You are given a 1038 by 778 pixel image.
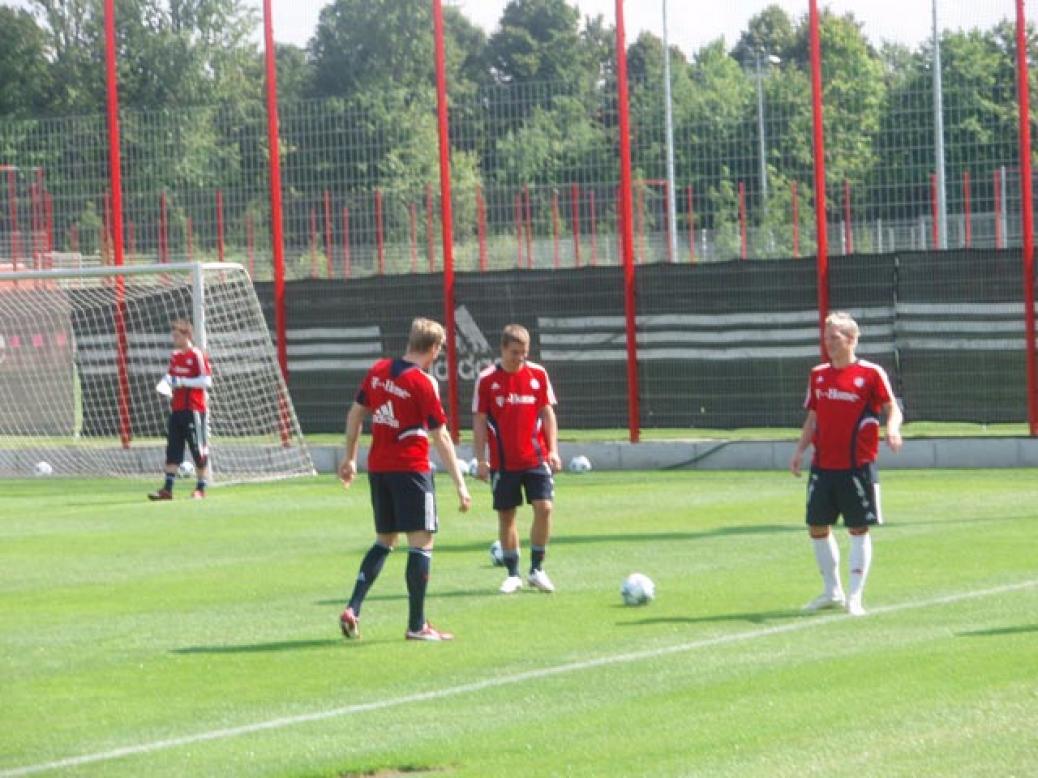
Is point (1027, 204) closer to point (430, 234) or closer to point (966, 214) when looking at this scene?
point (966, 214)

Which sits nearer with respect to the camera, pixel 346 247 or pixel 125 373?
pixel 346 247

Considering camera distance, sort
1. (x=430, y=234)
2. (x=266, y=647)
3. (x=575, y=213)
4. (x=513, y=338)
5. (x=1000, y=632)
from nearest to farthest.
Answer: (x=1000, y=632)
(x=266, y=647)
(x=513, y=338)
(x=575, y=213)
(x=430, y=234)

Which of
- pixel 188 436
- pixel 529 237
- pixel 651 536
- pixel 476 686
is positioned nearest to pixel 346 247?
pixel 529 237

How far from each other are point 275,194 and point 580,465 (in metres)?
6.18

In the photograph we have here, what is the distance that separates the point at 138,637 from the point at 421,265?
1631cm

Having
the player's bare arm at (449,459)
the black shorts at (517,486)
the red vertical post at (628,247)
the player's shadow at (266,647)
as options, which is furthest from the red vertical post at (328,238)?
the player's shadow at (266,647)

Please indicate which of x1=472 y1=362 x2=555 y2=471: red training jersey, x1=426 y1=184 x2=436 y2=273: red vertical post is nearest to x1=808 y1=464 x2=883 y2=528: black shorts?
x1=472 y1=362 x2=555 y2=471: red training jersey

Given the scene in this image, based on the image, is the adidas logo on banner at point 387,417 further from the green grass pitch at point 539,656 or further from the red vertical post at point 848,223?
the red vertical post at point 848,223

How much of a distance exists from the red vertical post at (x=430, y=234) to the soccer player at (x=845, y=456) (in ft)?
51.1

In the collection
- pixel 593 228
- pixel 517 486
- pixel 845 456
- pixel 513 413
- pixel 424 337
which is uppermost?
pixel 593 228

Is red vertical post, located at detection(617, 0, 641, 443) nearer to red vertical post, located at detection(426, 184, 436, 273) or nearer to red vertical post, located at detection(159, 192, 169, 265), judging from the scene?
red vertical post, located at detection(426, 184, 436, 273)

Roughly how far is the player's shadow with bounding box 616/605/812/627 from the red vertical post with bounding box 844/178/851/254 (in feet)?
42.9

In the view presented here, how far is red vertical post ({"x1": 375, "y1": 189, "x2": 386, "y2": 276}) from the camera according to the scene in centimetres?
2936

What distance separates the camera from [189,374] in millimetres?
24500
